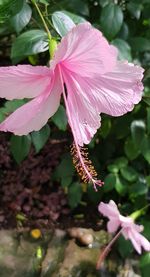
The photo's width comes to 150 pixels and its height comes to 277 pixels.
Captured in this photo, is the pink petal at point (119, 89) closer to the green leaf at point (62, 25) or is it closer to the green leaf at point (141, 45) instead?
the green leaf at point (62, 25)

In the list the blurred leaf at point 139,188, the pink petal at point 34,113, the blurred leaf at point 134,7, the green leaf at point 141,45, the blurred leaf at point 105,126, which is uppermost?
the pink petal at point 34,113

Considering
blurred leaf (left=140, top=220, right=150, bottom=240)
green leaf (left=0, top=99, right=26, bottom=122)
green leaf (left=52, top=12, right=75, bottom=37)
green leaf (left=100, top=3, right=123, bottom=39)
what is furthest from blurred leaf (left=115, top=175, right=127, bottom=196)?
green leaf (left=52, top=12, right=75, bottom=37)

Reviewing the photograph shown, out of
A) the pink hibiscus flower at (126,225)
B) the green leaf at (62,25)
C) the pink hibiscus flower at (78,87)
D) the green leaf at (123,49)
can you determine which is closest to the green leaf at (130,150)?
the pink hibiscus flower at (126,225)

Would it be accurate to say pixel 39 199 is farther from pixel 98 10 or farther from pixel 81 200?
pixel 98 10

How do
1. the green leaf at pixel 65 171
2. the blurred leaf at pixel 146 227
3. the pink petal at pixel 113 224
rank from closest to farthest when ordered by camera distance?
the pink petal at pixel 113 224, the blurred leaf at pixel 146 227, the green leaf at pixel 65 171

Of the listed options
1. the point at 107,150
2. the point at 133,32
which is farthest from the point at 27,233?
the point at 133,32

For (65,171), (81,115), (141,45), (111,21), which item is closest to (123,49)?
(111,21)

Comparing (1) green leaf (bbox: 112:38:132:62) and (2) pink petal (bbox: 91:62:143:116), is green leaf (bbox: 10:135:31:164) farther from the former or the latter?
(2) pink petal (bbox: 91:62:143:116)

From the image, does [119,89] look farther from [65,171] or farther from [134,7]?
[65,171]
